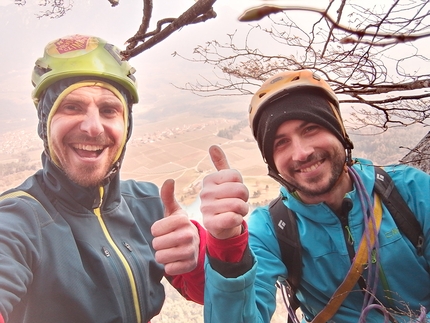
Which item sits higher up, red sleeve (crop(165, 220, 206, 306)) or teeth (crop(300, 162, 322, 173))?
teeth (crop(300, 162, 322, 173))

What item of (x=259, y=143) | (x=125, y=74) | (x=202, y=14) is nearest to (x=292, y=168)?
(x=259, y=143)

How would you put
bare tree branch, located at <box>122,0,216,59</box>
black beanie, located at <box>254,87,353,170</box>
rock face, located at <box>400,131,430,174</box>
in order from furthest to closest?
bare tree branch, located at <box>122,0,216,59</box>, rock face, located at <box>400,131,430,174</box>, black beanie, located at <box>254,87,353,170</box>

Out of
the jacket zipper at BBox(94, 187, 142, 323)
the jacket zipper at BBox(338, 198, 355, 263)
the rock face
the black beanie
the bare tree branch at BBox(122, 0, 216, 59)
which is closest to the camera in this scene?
the jacket zipper at BBox(94, 187, 142, 323)

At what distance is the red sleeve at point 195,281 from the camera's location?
181cm

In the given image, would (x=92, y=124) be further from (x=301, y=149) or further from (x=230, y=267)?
(x=301, y=149)

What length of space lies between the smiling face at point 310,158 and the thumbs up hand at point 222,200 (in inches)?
32.0

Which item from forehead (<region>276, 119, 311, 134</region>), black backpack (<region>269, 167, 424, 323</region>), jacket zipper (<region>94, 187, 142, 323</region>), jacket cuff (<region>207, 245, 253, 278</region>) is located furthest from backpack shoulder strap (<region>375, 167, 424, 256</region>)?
jacket zipper (<region>94, 187, 142, 323</region>)

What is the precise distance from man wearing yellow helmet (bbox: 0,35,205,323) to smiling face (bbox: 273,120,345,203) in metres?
0.74

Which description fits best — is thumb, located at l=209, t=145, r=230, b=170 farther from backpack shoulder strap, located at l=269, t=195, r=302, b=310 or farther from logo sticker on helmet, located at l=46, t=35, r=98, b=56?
logo sticker on helmet, located at l=46, t=35, r=98, b=56

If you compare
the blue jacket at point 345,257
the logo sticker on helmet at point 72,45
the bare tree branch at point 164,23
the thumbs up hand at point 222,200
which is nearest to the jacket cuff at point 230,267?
the thumbs up hand at point 222,200

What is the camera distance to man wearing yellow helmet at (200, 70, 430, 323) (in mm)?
1789

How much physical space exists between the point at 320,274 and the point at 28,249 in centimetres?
163

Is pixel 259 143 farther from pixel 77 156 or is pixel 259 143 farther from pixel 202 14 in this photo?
pixel 202 14

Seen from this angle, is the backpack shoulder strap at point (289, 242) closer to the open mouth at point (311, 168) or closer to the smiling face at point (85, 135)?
the open mouth at point (311, 168)
